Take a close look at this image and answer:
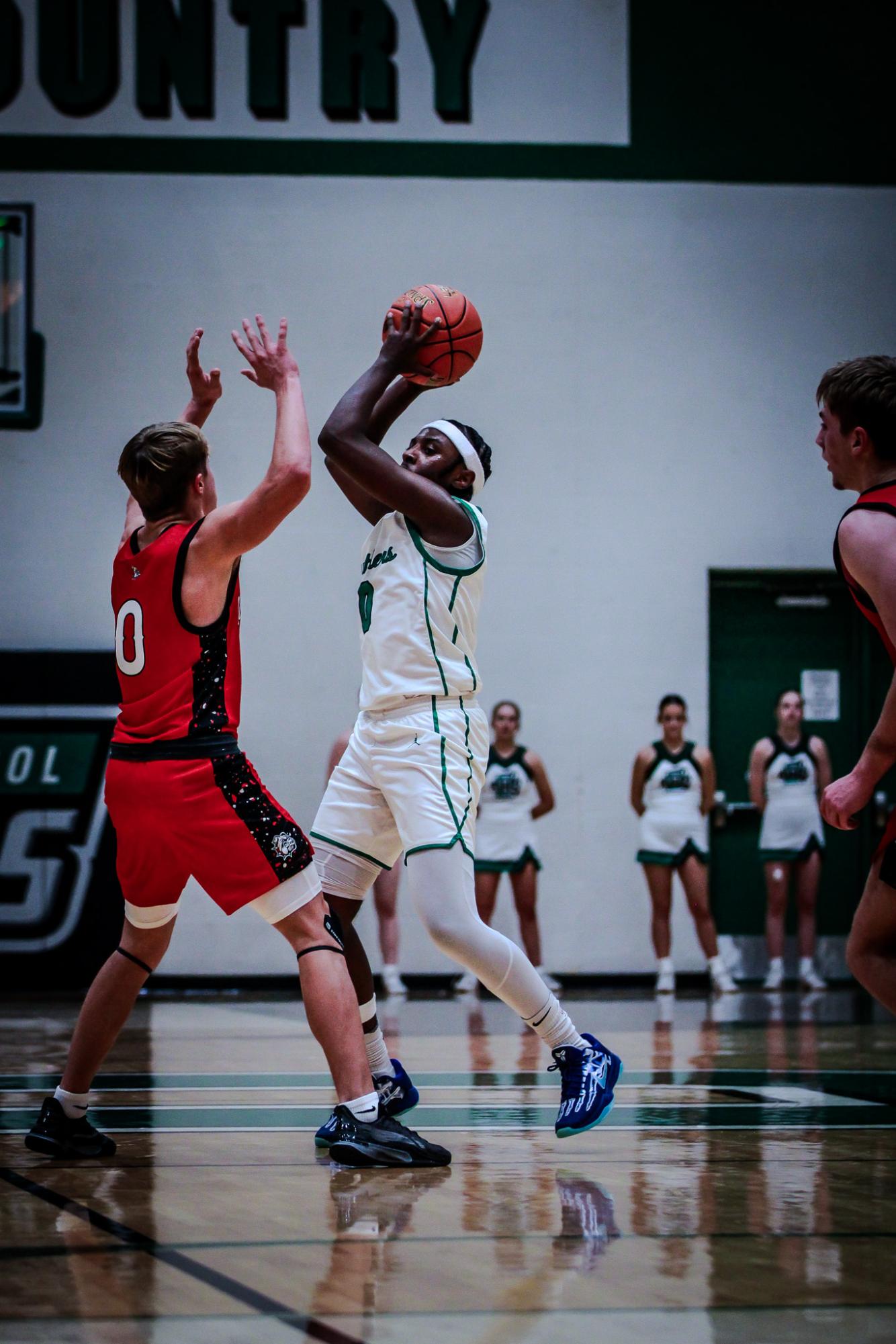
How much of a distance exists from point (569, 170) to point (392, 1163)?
987cm

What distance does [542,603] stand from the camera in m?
12.2

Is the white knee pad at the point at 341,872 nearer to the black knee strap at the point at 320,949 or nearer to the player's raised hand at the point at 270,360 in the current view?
the black knee strap at the point at 320,949

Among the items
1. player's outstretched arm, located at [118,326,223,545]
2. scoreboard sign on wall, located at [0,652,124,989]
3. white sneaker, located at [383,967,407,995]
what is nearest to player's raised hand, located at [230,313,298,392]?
player's outstretched arm, located at [118,326,223,545]

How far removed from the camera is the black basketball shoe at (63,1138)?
4.19 metres

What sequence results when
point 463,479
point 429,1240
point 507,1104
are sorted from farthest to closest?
point 507,1104, point 463,479, point 429,1240

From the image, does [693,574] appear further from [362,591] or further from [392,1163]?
[392,1163]

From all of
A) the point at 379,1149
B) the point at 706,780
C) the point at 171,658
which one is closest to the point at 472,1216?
the point at 379,1149

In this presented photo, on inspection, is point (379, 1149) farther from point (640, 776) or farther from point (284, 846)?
point (640, 776)

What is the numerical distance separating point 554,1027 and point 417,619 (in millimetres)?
1170

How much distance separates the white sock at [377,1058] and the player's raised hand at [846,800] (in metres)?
1.71

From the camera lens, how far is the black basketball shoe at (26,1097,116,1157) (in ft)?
13.7

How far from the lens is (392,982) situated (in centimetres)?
1112

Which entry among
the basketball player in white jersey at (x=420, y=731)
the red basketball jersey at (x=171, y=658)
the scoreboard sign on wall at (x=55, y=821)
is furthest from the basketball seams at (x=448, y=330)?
the scoreboard sign on wall at (x=55, y=821)

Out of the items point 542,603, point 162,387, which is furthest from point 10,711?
point 542,603
